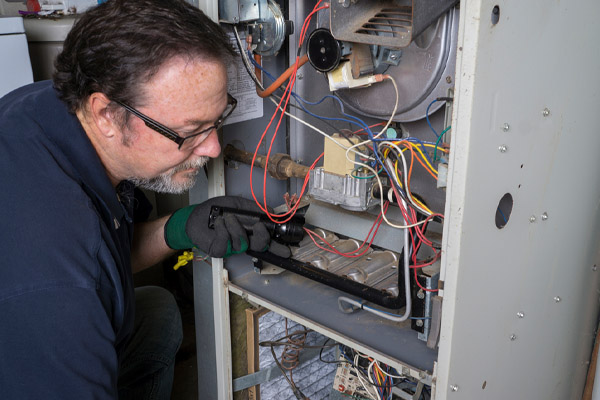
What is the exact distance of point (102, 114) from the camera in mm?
1014

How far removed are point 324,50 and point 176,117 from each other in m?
0.32

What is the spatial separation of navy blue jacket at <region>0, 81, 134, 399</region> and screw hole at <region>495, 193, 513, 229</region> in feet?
2.14

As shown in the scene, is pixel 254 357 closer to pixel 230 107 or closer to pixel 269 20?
pixel 230 107

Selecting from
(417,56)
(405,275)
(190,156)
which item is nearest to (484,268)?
(405,275)

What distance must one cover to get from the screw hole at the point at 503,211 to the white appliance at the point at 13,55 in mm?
1328

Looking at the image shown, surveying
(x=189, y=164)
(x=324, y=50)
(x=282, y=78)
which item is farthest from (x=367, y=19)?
(x=189, y=164)

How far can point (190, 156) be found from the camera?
1124 millimetres

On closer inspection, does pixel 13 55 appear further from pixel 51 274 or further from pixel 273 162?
pixel 51 274

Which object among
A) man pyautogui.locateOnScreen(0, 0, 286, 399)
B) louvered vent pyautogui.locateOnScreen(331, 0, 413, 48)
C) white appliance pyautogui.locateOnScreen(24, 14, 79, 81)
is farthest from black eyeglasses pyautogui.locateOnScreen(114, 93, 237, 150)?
white appliance pyautogui.locateOnScreen(24, 14, 79, 81)

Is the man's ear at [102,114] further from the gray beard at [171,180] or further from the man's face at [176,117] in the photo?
the gray beard at [171,180]

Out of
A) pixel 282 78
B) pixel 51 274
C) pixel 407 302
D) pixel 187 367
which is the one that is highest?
pixel 282 78

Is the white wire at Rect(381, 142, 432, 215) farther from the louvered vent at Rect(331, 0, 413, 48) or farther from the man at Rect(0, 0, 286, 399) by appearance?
the man at Rect(0, 0, 286, 399)

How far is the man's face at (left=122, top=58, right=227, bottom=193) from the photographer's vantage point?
0.96m

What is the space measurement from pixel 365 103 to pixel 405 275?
0.42m
